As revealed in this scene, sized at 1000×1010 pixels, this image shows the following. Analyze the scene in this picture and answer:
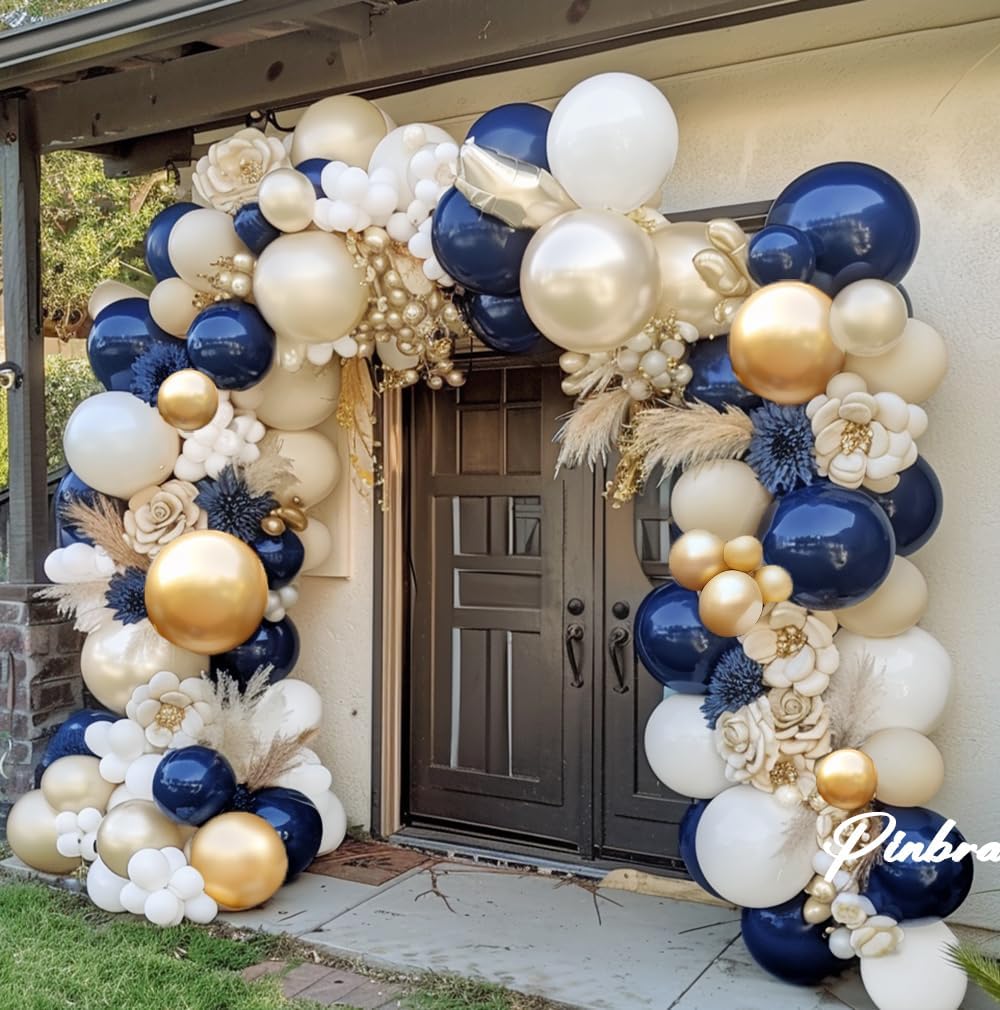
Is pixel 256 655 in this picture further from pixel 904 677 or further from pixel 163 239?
pixel 904 677

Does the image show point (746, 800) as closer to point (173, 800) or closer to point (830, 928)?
point (830, 928)

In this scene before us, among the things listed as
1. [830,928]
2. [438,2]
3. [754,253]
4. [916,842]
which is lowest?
[830,928]

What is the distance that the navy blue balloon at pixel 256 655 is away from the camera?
3.76 metres

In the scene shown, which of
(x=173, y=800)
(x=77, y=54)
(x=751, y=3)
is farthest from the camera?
(x=77, y=54)

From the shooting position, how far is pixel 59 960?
10.3ft

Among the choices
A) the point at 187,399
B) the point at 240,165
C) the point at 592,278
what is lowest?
the point at 187,399

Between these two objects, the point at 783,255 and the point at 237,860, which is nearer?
the point at 783,255

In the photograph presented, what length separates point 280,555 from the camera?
12.2ft

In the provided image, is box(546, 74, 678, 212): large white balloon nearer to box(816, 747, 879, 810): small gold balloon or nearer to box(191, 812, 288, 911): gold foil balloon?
box(816, 747, 879, 810): small gold balloon

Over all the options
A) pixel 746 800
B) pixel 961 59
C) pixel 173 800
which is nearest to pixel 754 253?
pixel 961 59

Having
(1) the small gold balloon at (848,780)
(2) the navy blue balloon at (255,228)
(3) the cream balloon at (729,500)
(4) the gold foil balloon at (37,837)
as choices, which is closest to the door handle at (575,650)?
(3) the cream balloon at (729,500)

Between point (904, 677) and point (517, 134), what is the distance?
1841 mm

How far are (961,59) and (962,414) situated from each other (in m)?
1.06

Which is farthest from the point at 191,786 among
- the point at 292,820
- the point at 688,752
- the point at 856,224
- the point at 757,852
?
the point at 856,224
